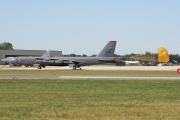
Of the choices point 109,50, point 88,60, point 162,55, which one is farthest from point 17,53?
point 162,55

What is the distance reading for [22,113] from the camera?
1409cm

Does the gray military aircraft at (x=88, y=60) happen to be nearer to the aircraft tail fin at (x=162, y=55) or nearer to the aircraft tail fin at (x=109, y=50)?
the aircraft tail fin at (x=109, y=50)

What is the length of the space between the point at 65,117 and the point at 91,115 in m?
0.95

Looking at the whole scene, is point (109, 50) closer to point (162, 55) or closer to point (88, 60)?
point (88, 60)

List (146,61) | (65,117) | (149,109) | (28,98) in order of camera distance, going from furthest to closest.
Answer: (146,61) → (28,98) → (149,109) → (65,117)

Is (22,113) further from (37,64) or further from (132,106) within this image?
(37,64)

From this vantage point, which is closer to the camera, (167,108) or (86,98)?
(167,108)

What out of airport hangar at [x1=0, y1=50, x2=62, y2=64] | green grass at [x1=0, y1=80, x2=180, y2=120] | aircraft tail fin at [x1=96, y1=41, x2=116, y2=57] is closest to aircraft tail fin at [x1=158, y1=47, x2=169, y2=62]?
aircraft tail fin at [x1=96, y1=41, x2=116, y2=57]

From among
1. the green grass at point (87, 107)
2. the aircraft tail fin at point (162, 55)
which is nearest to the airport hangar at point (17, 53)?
the aircraft tail fin at point (162, 55)

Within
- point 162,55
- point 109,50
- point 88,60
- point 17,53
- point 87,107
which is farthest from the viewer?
point 17,53

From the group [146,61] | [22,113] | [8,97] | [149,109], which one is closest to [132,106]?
[149,109]

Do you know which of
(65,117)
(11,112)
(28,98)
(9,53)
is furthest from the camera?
(9,53)

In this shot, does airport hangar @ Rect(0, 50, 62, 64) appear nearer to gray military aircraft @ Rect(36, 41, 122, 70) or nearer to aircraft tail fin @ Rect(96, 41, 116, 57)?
gray military aircraft @ Rect(36, 41, 122, 70)

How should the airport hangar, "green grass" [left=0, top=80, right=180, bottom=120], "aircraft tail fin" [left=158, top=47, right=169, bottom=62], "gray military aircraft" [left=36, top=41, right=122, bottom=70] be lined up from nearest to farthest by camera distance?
1. "green grass" [left=0, top=80, right=180, bottom=120]
2. "gray military aircraft" [left=36, top=41, right=122, bottom=70]
3. "aircraft tail fin" [left=158, top=47, right=169, bottom=62]
4. the airport hangar
